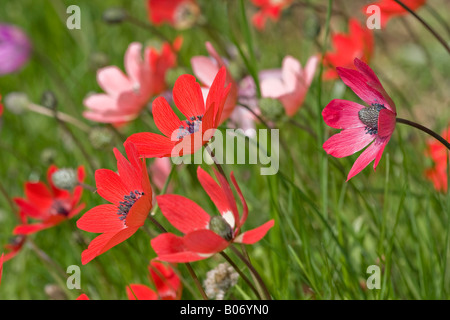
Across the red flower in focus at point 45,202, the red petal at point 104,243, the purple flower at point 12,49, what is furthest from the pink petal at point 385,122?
the purple flower at point 12,49

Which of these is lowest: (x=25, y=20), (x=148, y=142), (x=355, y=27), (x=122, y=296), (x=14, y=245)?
(x=122, y=296)

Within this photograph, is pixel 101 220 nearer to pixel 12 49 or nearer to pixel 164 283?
pixel 164 283

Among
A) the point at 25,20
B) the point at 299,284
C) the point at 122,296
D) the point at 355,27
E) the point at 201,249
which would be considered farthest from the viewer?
the point at 25,20

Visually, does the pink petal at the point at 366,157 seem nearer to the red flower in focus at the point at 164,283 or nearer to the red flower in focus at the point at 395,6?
→ the red flower in focus at the point at 164,283

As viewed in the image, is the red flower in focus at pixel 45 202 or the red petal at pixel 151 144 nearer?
the red petal at pixel 151 144
